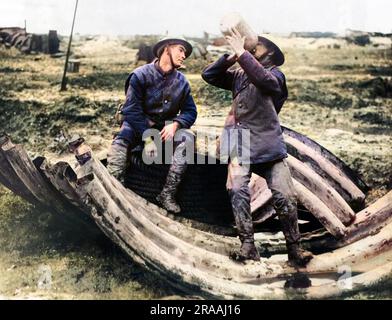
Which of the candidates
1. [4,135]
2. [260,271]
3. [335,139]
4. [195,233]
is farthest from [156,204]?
[335,139]

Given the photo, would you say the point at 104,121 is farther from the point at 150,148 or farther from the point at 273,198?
the point at 273,198

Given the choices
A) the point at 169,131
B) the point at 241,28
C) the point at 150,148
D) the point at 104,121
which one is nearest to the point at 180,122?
the point at 169,131

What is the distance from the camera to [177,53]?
6.50 metres

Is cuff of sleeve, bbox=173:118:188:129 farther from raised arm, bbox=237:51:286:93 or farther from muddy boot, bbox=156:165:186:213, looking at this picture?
raised arm, bbox=237:51:286:93

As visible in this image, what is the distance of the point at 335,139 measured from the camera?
7242 mm

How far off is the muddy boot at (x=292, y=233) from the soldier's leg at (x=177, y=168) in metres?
0.98

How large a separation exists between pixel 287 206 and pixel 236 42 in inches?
62.3

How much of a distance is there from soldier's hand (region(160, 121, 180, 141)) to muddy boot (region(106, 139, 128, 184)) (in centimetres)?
37

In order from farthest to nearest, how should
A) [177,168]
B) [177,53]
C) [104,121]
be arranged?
1. [104,121]
2. [177,53]
3. [177,168]

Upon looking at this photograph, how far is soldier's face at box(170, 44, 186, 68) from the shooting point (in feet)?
21.3

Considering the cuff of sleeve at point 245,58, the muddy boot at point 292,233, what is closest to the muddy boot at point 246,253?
the muddy boot at point 292,233

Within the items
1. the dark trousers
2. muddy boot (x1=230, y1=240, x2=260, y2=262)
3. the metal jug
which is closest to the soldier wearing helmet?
the metal jug

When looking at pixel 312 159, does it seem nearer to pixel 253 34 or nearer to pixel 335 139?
pixel 335 139
